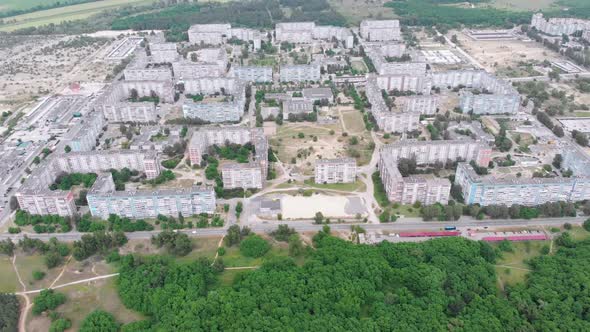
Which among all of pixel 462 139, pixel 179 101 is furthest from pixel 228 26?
pixel 462 139

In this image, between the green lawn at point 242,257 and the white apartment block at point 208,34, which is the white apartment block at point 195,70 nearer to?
the white apartment block at point 208,34

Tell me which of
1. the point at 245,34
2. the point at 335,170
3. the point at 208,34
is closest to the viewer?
the point at 335,170

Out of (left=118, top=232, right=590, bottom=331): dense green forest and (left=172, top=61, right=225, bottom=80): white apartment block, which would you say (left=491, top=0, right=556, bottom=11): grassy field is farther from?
(left=118, top=232, right=590, bottom=331): dense green forest

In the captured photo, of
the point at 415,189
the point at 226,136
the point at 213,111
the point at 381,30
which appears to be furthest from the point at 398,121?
the point at 381,30

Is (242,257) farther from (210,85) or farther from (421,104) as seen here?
(210,85)

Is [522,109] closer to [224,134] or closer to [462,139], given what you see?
[462,139]

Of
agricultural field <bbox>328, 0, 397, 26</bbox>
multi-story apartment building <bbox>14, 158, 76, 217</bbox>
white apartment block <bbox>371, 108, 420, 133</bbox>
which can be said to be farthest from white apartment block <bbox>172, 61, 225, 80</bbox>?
agricultural field <bbox>328, 0, 397, 26</bbox>
